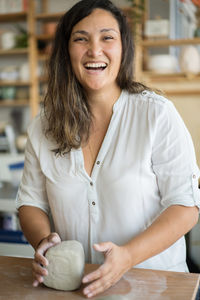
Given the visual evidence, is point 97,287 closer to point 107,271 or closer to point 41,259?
point 107,271

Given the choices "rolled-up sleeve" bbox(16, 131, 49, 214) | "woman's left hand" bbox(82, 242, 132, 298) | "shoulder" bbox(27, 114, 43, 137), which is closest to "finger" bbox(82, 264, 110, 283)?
"woman's left hand" bbox(82, 242, 132, 298)

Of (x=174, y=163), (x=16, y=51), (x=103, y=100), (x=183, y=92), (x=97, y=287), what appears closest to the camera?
(x=97, y=287)

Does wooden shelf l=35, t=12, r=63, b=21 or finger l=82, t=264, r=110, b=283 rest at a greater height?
wooden shelf l=35, t=12, r=63, b=21

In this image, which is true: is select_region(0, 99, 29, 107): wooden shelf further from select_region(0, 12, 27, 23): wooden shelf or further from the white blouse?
the white blouse

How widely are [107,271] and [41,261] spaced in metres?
0.16

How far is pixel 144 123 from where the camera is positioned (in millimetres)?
1043

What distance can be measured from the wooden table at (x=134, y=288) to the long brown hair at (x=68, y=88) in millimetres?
398

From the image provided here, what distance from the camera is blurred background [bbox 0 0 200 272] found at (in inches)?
83.6

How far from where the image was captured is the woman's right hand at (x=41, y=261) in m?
0.83

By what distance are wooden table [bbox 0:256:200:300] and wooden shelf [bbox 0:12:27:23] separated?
4.15m

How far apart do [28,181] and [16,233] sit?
27.9 inches

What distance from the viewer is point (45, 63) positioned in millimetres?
1247

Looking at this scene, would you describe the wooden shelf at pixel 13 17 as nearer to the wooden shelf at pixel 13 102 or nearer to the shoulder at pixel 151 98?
the wooden shelf at pixel 13 102

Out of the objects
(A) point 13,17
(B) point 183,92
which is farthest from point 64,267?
(A) point 13,17
